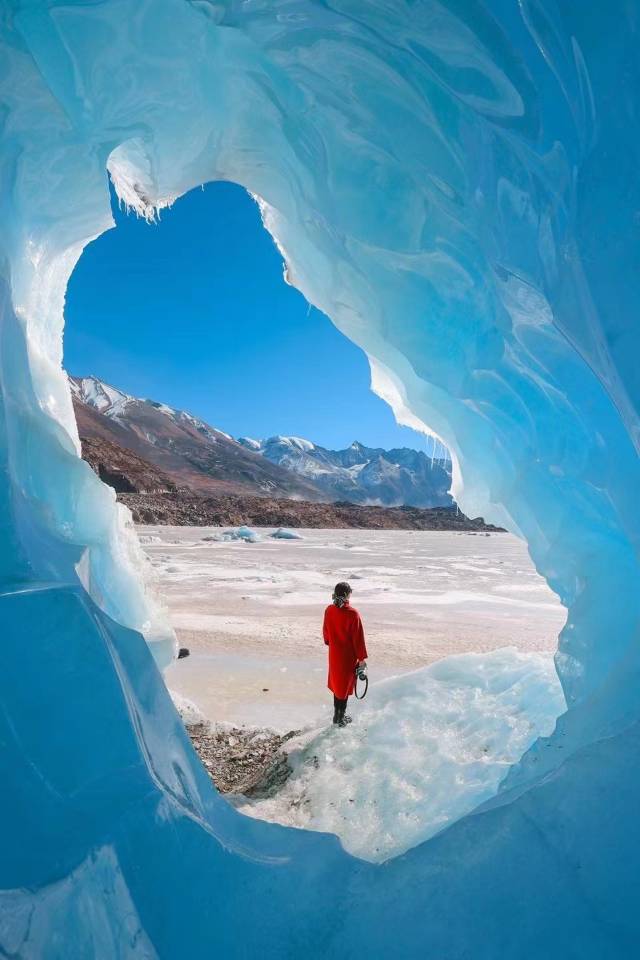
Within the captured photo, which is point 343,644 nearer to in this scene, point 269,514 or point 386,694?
point 386,694

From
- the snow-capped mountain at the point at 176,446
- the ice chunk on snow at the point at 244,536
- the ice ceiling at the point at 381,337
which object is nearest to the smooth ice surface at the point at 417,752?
the ice ceiling at the point at 381,337

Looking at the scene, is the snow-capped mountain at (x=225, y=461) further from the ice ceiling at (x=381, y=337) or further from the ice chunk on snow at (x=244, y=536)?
the ice ceiling at (x=381, y=337)

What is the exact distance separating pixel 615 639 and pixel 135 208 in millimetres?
4673

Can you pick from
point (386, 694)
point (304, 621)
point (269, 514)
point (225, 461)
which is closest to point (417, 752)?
point (386, 694)

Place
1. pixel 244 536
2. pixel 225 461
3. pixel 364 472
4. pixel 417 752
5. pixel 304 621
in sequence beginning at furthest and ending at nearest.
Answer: pixel 364 472, pixel 225 461, pixel 244 536, pixel 304 621, pixel 417 752

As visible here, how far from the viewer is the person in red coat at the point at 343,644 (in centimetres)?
434

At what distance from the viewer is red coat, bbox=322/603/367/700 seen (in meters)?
4.34

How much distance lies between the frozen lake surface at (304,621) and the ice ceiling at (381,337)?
56.8 inches

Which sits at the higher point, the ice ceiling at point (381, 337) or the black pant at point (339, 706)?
the ice ceiling at point (381, 337)

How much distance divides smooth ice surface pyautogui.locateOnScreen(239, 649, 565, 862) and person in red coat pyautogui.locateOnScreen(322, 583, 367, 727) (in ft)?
1.18

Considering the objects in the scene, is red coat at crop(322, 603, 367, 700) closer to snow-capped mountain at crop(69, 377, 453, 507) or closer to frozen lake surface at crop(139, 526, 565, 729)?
frozen lake surface at crop(139, 526, 565, 729)

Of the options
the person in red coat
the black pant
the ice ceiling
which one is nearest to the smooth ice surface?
the black pant

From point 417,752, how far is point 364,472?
156 meters

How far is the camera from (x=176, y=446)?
99125 mm
